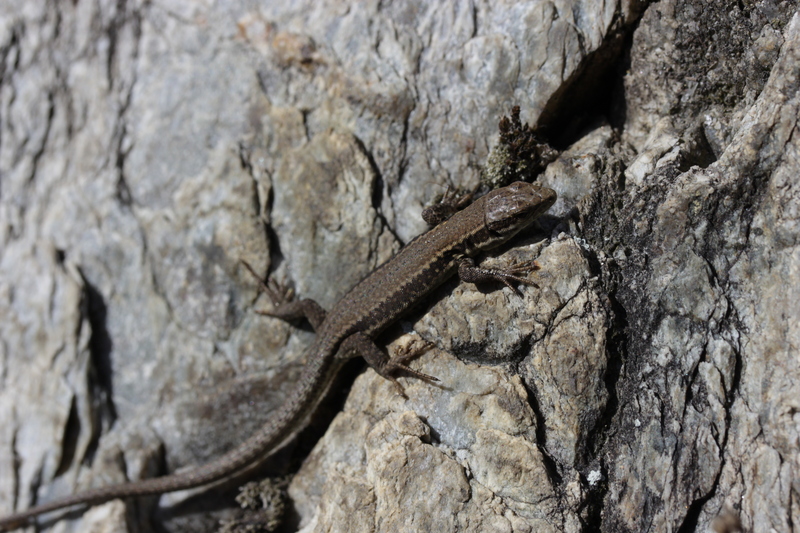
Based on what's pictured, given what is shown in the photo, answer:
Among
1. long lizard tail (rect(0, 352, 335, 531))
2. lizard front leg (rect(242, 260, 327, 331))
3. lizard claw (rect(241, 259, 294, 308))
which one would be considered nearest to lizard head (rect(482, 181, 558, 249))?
lizard front leg (rect(242, 260, 327, 331))

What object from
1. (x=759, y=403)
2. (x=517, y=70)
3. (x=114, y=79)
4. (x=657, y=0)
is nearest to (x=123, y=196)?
(x=114, y=79)

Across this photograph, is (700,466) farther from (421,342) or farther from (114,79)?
(114,79)

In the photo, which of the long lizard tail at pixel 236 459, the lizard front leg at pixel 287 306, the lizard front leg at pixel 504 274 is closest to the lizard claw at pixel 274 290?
the lizard front leg at pixel 287 306

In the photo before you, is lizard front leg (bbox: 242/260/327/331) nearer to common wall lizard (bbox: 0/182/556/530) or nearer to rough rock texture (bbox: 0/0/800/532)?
common wall lizard (bbox: 0/182/556/530)

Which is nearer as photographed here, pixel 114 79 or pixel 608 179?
pixel 608 179

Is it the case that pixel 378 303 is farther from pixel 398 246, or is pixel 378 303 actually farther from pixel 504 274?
pixel 504 274

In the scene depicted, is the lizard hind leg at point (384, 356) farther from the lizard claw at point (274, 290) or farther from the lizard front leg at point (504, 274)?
the lizard claw at point (274, 290)
